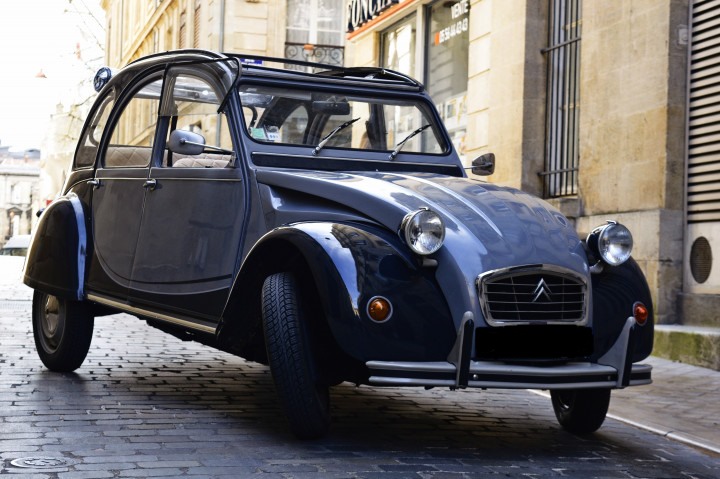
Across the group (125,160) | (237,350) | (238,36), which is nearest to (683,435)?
(237,350)

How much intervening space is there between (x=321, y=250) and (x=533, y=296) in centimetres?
96

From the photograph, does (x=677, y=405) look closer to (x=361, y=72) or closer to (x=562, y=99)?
(x=361, y=72)

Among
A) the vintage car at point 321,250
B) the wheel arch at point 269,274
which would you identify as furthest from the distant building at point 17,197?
the wheel arch at point 269,274

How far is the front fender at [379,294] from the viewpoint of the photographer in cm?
473

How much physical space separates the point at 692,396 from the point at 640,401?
54cm

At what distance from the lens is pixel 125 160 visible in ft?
23.4

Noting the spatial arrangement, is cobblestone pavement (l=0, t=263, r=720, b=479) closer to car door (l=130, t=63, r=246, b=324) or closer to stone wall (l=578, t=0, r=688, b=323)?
car door (l=130, t=63, r=246, b=324)

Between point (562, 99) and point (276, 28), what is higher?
point (276, 28)

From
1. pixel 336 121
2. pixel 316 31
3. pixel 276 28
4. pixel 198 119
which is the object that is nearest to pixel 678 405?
pixel 336 121

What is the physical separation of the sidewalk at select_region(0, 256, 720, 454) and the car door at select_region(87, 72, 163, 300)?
10.3ft

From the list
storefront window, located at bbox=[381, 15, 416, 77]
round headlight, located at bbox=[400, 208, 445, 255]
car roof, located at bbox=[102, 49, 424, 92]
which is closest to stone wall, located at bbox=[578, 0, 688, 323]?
car roof, located at bbox=[102, 49, 424, 92]

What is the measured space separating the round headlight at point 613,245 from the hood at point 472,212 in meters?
0.12

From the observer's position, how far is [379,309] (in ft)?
15.6

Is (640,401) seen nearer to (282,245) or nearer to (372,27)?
(282,245)
